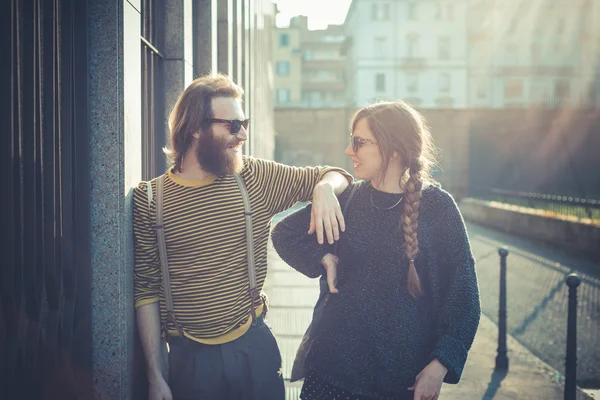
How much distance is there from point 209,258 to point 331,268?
1.73 feet

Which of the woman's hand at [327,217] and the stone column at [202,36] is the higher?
the stone column at [202,36]

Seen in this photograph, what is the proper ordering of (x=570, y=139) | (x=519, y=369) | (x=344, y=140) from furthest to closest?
(x=344, y=140)
(x=570, y=139)
(x=519, y=369)

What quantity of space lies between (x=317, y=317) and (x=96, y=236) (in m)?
1.06

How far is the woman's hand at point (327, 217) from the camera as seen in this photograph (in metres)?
2.25

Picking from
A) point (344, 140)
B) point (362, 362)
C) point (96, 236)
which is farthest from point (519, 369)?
A: point (344, 140)

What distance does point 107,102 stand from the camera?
8.27 ft

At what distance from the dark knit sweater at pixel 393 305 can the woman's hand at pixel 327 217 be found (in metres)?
0.18

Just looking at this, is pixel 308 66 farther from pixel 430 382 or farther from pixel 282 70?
pixel 430 382

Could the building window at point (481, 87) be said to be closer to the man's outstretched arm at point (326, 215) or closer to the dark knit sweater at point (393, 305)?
the dark knit sweater at point (393, 305)

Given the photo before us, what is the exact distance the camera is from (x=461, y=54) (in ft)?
175

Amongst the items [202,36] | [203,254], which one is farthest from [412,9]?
[203,254]

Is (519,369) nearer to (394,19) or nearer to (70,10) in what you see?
(70,10)

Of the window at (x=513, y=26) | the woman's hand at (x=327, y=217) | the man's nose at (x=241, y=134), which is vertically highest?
the window at (x=513, y=26)

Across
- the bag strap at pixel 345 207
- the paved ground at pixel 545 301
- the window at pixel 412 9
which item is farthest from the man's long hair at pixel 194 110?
the window at pixel 412 9
